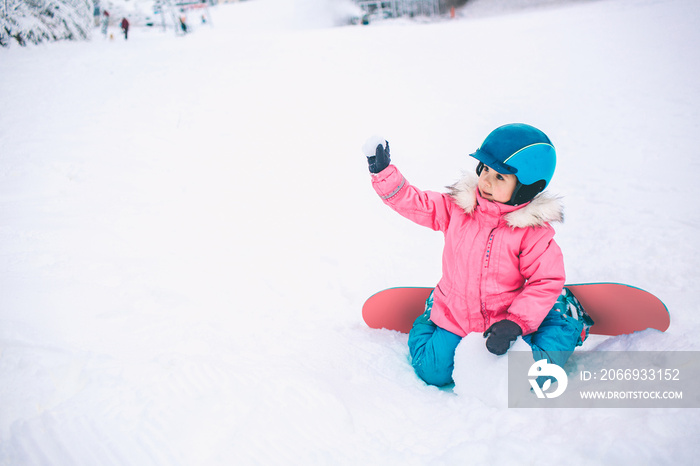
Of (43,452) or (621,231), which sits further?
(621,231)

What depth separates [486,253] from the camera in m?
1.67

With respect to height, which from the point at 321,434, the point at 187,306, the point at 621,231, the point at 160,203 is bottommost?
the point at 621,231

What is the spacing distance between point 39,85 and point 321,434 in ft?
22.8

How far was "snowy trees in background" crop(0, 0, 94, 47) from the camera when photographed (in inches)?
336

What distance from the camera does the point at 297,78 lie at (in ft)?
21.4

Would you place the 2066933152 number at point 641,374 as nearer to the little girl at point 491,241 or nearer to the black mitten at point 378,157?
the little girl at point 491,241

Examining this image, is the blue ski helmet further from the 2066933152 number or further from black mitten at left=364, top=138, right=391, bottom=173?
the 2066933152 number

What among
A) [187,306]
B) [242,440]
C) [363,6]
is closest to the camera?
[242,440]

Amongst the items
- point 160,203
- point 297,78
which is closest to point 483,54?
point 297,78

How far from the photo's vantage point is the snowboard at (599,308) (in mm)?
1869

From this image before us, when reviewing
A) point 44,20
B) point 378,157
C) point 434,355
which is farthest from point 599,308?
point 44,20

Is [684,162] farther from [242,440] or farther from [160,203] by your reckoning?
[160,203]

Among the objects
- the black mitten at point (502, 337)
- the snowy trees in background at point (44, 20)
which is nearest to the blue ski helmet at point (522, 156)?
the black mitten at point (502, 337)

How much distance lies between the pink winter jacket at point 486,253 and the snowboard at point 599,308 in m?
0.31
